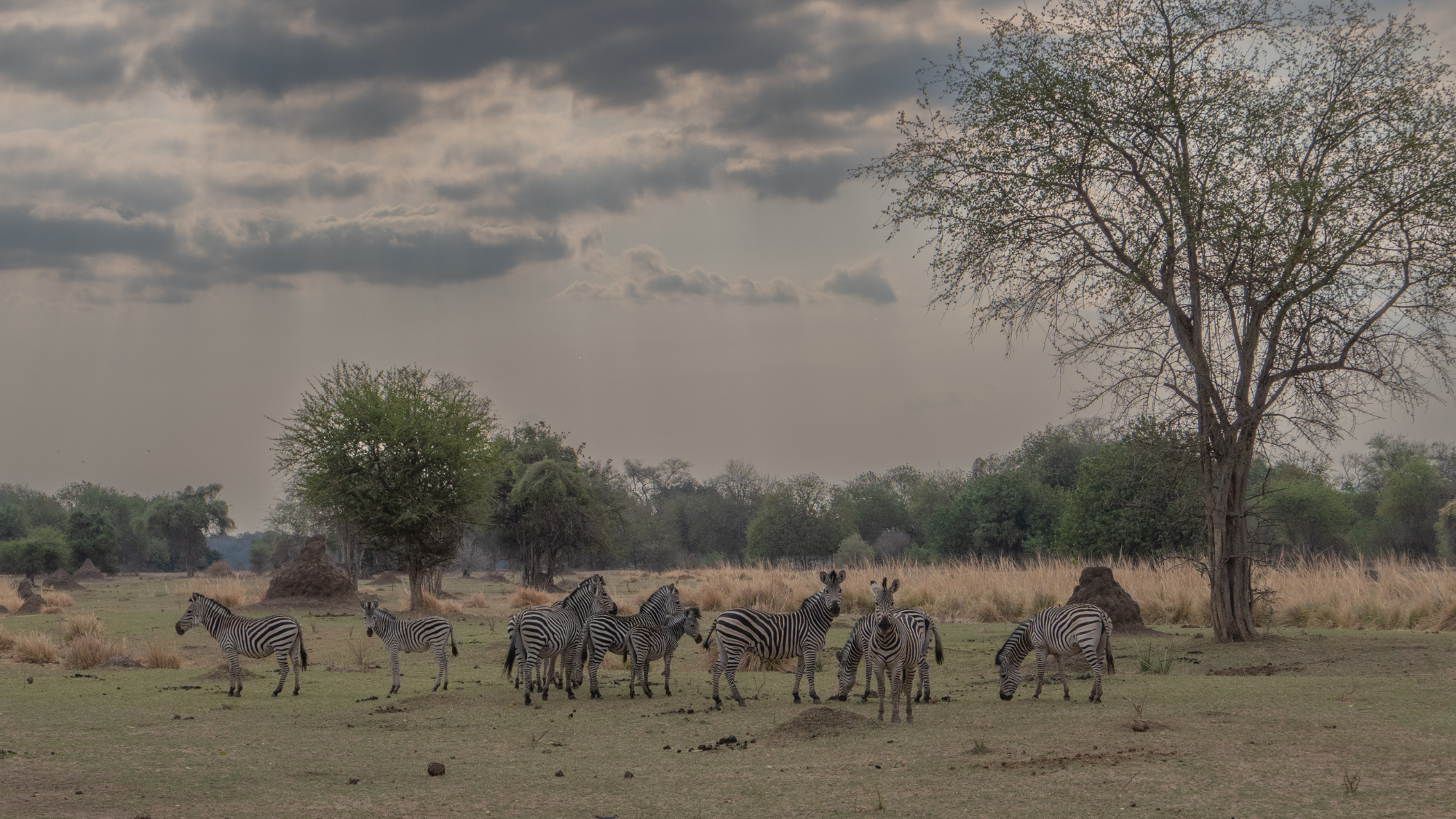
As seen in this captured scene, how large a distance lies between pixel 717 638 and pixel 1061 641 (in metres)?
4.02

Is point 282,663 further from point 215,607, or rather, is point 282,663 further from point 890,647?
point 890,647

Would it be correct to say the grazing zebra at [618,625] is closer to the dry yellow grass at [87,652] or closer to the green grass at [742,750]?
the green grass at [742,750]

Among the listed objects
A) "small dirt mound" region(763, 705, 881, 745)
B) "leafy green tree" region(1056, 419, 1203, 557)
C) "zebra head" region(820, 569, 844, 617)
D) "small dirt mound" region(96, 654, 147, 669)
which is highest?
"leafy green tree" region(1056, 419, 1203, 557)

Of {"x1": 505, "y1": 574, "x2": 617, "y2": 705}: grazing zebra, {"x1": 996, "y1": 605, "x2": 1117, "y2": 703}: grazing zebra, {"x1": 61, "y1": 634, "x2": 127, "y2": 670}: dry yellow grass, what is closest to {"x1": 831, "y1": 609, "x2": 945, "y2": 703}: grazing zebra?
{"x1": 996, "y1": 605, "x2": 1117, "y2": 703}: grazing zebra

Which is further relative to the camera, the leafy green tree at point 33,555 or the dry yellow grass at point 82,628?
the leafy green tree at point 33,555

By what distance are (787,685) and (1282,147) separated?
1240cm

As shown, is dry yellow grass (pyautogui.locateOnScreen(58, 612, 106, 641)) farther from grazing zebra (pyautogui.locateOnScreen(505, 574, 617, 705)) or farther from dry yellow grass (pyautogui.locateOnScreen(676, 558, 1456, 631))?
dry yellow grass (pyautogui.locateOnScreen(676, 558, 1456, 631))

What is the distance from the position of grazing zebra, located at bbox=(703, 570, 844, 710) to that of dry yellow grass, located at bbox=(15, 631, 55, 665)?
1325 centimetres

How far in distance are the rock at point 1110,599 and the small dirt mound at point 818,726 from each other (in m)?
11.8

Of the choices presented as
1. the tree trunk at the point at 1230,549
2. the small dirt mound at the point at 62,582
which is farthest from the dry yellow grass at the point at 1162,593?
the small dirt mound at the point at 62,582

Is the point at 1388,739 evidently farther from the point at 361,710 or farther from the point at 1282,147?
the point at 1282,147

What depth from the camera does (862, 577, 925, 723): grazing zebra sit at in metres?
11.2

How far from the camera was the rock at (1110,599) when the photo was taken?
21.5 m

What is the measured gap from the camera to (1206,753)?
A: 8820mm
